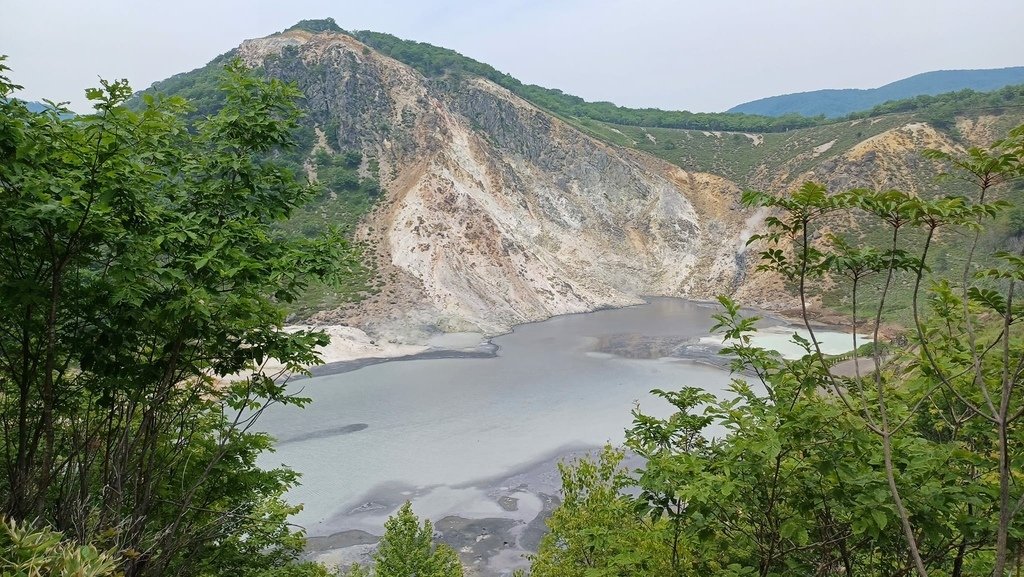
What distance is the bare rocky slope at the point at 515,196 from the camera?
49438mm

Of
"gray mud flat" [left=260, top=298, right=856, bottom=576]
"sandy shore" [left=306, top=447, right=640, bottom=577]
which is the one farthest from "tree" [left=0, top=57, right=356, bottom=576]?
"sandy shore" [left=306, top=447, right=640, bottom=577]

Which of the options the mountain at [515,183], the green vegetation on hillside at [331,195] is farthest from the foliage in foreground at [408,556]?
the green vegetation on hillside at [331,195]

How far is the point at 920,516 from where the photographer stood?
3.16 metres

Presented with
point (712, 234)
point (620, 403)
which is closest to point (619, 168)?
point (712, 234)

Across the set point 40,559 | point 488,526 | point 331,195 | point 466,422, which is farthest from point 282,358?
point 331,195

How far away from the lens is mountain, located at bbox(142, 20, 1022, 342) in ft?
164

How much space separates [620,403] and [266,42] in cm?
6994

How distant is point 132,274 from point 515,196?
206ft

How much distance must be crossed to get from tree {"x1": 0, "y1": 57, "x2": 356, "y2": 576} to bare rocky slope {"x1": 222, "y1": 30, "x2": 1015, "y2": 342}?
36192 mm

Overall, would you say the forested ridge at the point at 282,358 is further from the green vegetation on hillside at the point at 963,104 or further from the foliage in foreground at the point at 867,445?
the green vegetation on hillside at the point at 963,104

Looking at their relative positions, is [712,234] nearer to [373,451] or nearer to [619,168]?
[619,168]

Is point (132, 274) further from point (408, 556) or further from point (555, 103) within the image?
point (555, 103)

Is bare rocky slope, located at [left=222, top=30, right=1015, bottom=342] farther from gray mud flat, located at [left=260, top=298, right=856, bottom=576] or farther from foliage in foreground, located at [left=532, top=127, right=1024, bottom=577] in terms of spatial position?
foliage in foreground, located at [left=532, top=127, right=1024, bottom=577]

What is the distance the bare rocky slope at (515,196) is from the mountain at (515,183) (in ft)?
0.62
